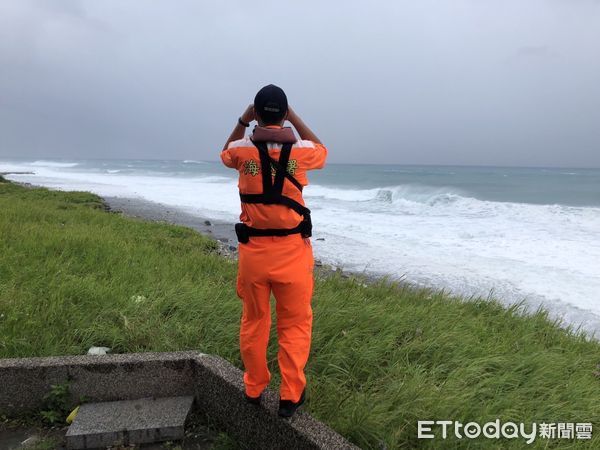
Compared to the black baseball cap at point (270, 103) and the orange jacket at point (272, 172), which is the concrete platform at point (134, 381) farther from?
the black baseball cap at point (270, 103)

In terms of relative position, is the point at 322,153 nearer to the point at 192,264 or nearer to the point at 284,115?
the point at 284,115

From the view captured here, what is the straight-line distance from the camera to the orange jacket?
2449mm

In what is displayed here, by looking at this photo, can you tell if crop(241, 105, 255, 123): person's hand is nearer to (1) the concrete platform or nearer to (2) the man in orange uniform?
(2) the man in orange uniform

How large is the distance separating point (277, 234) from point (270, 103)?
0.75 m

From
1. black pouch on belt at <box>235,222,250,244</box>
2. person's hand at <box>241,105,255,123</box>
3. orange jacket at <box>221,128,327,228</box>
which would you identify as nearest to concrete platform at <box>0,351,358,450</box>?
black pouch on belt at <box>235,222,250,244</box>

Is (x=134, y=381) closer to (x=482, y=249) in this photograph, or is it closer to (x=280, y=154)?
(x=280, y=154)

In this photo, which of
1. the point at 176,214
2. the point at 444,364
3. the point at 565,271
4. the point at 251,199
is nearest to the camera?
the point at 251,199

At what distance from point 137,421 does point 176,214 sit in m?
17.6

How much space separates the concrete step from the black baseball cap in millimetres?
2040

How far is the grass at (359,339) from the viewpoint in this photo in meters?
2.89

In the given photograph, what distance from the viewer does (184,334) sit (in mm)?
3846

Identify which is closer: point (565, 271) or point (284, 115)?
point (284, 115)

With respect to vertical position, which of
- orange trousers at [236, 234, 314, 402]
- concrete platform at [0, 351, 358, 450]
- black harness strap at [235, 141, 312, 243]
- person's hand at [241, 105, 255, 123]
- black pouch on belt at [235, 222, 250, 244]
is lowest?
concrete platform at [0, 351, 358, 450]

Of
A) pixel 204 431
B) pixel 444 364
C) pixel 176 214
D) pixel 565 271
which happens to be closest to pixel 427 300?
pixel 444 364
